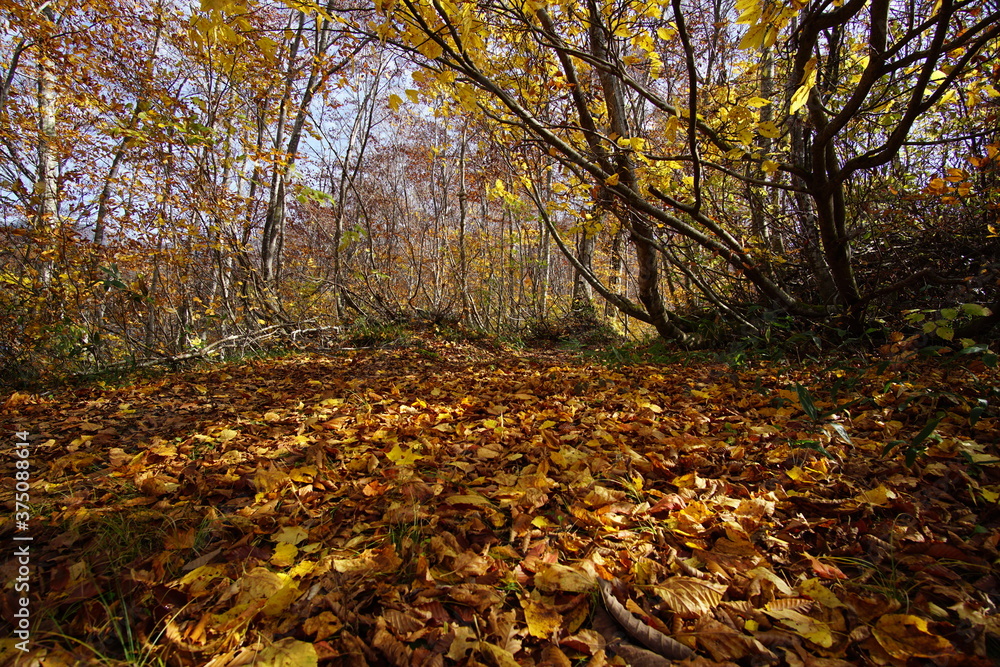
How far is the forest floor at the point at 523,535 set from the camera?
3.01ft

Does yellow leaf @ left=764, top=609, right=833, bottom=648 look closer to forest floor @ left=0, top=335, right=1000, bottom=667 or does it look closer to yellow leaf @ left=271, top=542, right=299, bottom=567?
forest floor @ left=0, top=335, right=1000, bottom=667

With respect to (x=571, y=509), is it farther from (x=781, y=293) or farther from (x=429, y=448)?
(x=781, y=293)

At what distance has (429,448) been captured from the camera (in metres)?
1.96

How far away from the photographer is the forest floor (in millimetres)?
917

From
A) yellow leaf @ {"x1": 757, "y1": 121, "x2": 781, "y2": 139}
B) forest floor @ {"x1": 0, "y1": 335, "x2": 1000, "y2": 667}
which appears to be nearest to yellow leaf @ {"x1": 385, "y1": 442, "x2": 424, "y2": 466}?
forest floor @ {"x1": 0, "y1": 335, "x2": 1000, "y2": 667}

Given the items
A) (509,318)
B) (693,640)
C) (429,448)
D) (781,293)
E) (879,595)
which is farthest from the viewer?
(509,318)

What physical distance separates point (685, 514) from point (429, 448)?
3.64 ft

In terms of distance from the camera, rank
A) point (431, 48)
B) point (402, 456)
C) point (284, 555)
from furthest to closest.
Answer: point (431, 48)
point (402, 456)
point (284, 555)

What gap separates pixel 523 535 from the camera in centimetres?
130

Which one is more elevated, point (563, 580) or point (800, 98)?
point (800, 98)

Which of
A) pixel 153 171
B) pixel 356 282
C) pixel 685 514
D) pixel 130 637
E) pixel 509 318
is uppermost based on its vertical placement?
pixel 153 171

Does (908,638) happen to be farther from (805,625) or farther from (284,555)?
(284,555)

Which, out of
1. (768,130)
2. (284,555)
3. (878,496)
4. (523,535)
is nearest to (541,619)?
(523,535)

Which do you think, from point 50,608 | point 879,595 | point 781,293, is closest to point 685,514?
point 879,595
